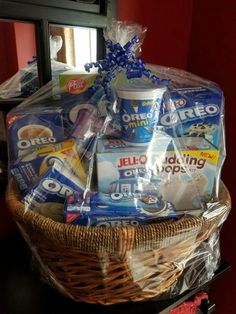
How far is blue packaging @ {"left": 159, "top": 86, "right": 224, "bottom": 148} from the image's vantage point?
0.67 metres

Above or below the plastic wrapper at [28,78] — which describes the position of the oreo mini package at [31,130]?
below

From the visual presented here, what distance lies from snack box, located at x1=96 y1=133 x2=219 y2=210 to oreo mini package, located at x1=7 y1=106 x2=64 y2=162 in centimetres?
13

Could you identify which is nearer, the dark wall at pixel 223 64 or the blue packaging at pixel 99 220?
the blue packaging at pixel 99 220

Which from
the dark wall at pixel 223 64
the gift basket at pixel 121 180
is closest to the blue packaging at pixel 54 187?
the gift basket at pixel 121 180

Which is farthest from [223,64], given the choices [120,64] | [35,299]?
[35,299]

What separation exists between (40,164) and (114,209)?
19cm

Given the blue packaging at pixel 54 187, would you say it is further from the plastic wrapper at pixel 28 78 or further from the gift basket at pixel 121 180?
the plastic wrapper at pixel 28 78

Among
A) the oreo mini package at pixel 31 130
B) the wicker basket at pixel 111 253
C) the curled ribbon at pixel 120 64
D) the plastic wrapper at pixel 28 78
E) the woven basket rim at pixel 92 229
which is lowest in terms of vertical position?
the wicker basket at pixel 111 253

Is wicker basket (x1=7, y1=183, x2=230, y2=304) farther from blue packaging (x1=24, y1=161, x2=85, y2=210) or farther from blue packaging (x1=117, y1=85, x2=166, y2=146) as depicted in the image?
blue packaging (x1=117, y1=85, x2=166, y2=146)

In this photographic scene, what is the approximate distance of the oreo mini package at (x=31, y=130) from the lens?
26.0 inches

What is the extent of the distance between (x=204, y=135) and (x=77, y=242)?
15.2 inches

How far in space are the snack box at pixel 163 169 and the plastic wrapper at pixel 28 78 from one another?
13.1 inches

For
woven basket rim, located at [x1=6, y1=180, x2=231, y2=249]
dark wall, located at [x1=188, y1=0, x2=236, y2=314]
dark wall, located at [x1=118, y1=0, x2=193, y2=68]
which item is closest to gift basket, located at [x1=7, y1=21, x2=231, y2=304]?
woven basket rim, located at [x1=6, y1=180, x2=231, y2=249]

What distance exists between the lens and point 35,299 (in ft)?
2.14
